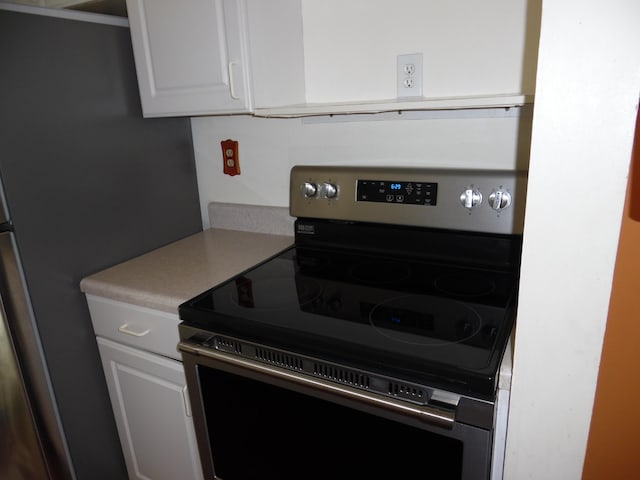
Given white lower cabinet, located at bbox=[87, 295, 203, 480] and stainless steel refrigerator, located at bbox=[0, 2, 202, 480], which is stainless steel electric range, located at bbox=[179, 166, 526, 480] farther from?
stainless steel refrigerator, located at bbox=[0, 2, 202, 480]

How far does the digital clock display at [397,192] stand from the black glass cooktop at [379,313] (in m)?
0.18

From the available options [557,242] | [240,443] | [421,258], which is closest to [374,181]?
[421,258]

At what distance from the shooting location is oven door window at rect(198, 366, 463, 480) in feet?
2.83

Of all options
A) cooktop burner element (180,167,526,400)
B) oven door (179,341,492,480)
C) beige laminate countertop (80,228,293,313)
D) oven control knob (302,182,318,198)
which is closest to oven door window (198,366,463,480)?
oven door (179,341,492,480)

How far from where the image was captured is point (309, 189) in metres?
1.39

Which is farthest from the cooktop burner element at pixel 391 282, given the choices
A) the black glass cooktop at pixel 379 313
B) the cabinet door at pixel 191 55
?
the cabinet door at pixel 191 55

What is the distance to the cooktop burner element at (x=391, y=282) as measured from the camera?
2.81ft

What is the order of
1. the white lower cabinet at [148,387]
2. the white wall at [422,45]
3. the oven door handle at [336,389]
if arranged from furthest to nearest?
the white lower cabinet at [148,387], the white wall at [422,45], the oven door handle at [336,389]

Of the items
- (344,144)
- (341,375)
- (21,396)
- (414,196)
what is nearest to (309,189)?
(344,144)

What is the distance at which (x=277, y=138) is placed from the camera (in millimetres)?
1536

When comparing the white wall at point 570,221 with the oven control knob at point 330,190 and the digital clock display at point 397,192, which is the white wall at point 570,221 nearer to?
the digital clock display at point 397,192

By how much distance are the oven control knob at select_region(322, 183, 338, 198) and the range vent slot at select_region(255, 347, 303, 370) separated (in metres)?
0.56

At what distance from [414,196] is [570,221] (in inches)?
22.5

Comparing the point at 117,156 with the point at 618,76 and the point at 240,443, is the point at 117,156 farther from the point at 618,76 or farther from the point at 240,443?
the point at 618,76
